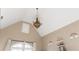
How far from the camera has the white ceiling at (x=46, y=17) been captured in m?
1.65

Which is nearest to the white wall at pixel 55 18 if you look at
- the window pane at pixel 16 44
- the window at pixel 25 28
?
the window at pixel 25 28

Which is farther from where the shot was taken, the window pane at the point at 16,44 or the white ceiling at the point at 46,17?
the white ceiling at the point at 46,17

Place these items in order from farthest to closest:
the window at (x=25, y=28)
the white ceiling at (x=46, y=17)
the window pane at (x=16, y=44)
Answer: the window at (x=25, y=28) < the white ceiling at (x=46, y=17) < the window pane at (x=16, y=44)

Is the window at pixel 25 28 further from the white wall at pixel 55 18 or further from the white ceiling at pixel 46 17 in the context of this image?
the white wall at pixel 55 18

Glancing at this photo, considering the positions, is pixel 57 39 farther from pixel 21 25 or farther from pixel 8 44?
pixel 8 44

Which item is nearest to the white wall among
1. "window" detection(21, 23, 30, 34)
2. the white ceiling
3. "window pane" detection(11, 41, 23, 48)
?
the white ceiling

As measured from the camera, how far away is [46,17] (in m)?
1.90

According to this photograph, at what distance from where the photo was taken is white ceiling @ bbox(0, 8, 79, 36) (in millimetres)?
1649

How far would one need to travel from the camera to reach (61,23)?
6.63 ft

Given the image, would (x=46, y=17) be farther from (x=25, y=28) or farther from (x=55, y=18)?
(x=25, y=28)

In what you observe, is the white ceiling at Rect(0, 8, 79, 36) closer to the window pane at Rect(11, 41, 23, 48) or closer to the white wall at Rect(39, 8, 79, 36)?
the white wall at Rect(39, 8, 79, 36)

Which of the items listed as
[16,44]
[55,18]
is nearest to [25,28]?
[16,44]

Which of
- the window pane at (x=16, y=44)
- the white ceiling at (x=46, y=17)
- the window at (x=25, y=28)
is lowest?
the window pane at (x=16, y=44)
